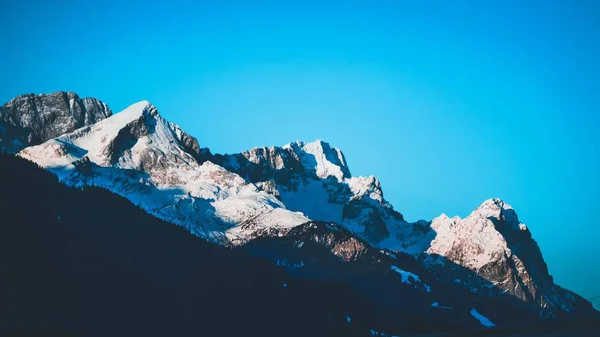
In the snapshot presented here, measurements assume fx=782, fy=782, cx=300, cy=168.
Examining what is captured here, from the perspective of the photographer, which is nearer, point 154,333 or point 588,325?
point 588,325

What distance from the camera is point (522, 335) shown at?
45531 mm

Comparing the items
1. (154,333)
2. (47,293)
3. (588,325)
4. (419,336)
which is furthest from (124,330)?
(588,325)

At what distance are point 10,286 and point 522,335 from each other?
170201 mm

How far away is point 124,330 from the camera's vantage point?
19362 cm

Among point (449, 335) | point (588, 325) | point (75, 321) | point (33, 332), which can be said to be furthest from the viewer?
point (75, 321)

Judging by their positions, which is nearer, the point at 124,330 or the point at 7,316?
the point at 7,316

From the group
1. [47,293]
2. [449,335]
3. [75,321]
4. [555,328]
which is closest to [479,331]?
[449,335]

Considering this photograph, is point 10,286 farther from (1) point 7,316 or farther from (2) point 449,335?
(2) point 449,335

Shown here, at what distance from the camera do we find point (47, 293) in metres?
199

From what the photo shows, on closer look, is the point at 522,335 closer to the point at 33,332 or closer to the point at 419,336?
the point at 419,336

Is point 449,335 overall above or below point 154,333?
below

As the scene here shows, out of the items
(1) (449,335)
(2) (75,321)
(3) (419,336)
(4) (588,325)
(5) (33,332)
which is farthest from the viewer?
(2) (75,321)

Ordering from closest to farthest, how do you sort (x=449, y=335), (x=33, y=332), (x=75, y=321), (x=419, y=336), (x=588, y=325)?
(x=588, y=325) → (x=449, y=335) → (x=419, y=336) → (x=33, y=332) → (x=75, y=321)

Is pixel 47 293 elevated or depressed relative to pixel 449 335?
elevated
